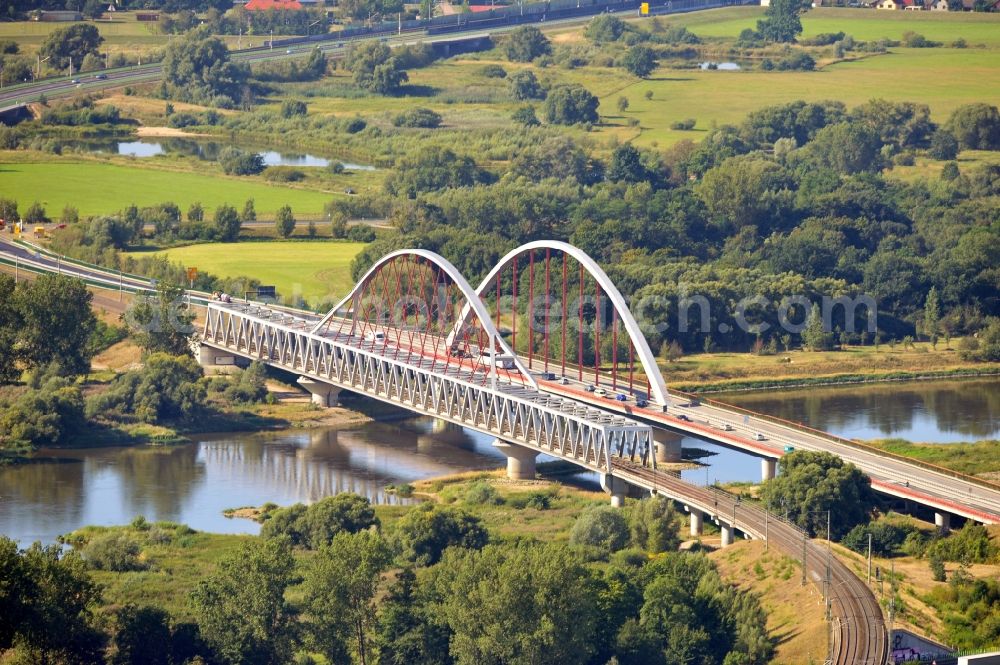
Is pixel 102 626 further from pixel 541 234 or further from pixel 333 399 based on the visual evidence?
pixel 541 234

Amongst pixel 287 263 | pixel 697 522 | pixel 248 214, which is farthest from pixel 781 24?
pixel 697 522

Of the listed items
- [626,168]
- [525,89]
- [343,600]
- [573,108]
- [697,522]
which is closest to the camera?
[343,600]

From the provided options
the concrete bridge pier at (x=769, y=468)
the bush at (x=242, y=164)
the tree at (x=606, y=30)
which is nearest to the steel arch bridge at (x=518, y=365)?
the concrete bridge pier at (x=769, y=468)

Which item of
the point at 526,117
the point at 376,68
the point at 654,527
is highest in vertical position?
the point at 376,68

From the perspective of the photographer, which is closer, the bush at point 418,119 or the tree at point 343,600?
the tree at point 343,600

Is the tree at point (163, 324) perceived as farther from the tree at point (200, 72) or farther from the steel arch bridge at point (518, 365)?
the tree at point (200, 72)

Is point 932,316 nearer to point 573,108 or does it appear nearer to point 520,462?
point 520,462

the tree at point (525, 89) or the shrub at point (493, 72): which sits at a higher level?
the shrub at point (493, 72)

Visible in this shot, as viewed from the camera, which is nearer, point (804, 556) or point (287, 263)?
point (804, 556)
